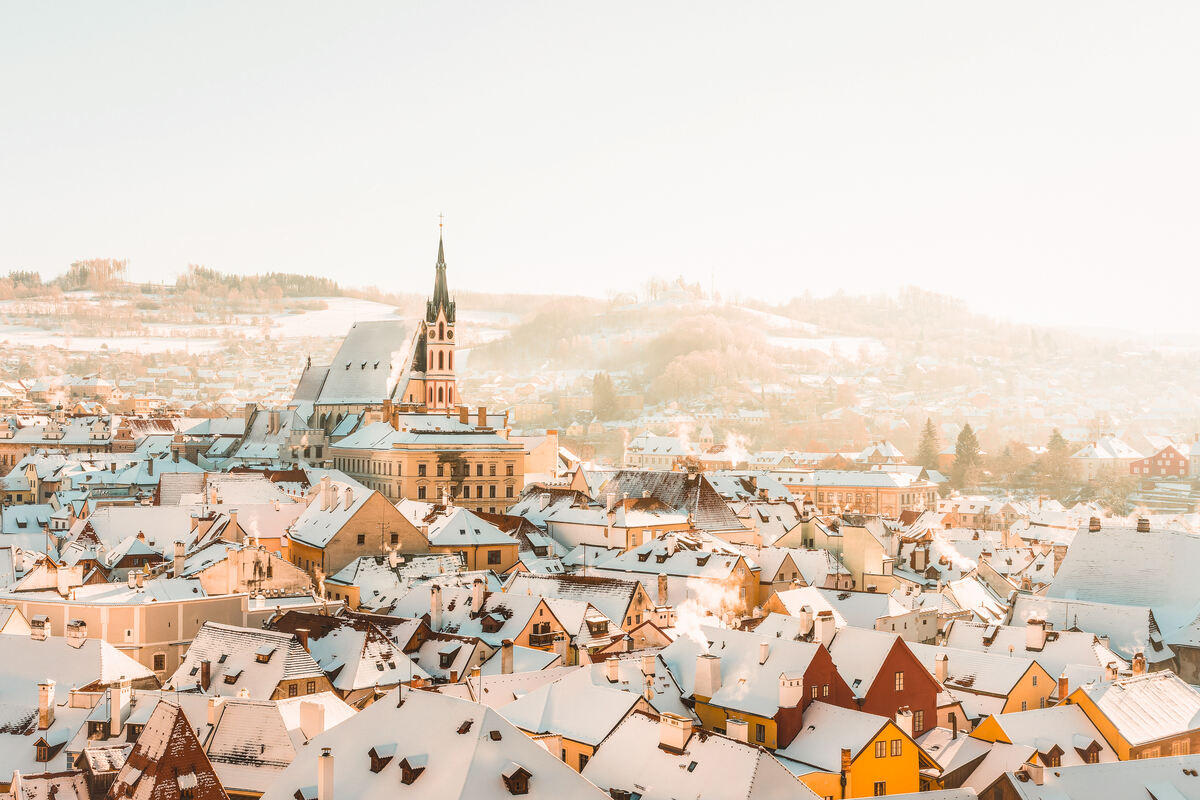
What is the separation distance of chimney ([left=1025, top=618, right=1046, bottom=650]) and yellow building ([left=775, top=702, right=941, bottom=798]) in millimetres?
14715

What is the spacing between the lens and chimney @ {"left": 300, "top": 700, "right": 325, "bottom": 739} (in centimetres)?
3328

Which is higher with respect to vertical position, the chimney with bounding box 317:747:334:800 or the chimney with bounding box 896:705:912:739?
the chimney with bounding box 317:747:334:800

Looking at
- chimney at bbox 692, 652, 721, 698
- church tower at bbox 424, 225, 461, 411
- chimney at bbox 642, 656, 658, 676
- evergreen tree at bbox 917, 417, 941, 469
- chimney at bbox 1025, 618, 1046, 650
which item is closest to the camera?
chimney at bbox 692, 652, 721, 698

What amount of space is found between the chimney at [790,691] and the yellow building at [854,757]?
788 mm

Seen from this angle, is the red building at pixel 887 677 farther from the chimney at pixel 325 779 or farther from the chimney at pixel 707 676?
the chimney at pixel 325 779

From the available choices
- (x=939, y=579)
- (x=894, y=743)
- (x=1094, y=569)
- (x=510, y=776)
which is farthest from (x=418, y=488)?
(x=510, y=776)

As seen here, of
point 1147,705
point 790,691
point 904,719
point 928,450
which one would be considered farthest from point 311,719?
Result: point 928,450

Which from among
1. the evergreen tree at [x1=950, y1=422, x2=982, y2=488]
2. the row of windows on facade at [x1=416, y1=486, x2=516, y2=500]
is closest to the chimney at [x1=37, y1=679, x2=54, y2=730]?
the row of windows on facade at [x1=416, y1=486, x2=516, y2=500]

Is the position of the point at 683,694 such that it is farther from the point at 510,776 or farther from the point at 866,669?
the point at 510,776

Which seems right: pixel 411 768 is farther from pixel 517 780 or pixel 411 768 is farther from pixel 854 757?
pixel 854 757

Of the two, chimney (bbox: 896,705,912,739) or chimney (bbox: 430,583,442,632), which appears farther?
chimney (bbox: 430,583,442,632)

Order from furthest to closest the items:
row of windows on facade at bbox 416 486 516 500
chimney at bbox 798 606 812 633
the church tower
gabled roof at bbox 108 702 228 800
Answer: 1. the church tower
2. row of windows on facade at bbox 416 486 516 500
3. chimney at bbox 798 606 812 633
4. gabled roof at bbox 108 702 228 800

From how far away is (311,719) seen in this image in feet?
110

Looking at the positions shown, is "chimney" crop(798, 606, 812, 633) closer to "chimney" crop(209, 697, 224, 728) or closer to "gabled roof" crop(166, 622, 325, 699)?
"gabled roof" crop(166, 622, 325, 699)
